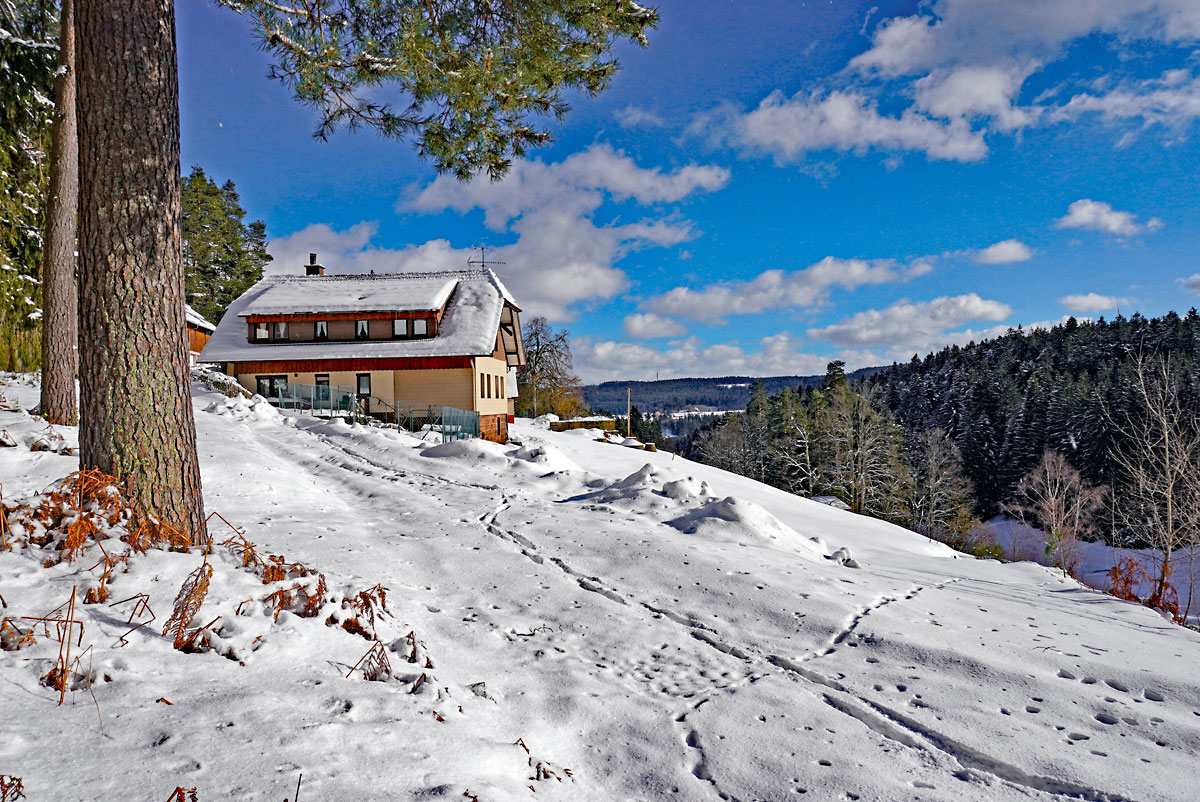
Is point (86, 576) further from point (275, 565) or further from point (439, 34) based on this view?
point (439, 34)

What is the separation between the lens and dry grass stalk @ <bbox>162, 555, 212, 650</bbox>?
3027mm

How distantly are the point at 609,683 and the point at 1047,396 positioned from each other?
68.5 metres

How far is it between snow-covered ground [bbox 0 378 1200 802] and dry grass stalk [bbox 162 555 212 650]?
6cm

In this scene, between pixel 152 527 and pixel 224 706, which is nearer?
pixel 224 706

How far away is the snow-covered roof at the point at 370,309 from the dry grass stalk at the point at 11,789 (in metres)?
23.7

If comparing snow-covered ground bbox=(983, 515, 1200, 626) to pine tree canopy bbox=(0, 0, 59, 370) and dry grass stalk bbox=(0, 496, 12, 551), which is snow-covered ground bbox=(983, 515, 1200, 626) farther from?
pine tree canopy bbox=(0, 0, 59, 370)

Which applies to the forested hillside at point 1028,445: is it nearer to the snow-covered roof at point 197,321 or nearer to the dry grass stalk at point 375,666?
the dry grass stalk at point 375,666

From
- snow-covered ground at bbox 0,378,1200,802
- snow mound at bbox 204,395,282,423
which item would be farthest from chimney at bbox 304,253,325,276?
snow-covered ground at bbox 0,378,1200,802

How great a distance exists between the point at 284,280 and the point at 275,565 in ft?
101

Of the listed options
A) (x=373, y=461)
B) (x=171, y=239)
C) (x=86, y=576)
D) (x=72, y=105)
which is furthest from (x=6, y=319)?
(x=86, y=576)

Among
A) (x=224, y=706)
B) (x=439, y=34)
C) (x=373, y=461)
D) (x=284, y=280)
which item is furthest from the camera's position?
(x=284, y=280)

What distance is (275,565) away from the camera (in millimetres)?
4051

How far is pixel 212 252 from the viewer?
41.3 meters

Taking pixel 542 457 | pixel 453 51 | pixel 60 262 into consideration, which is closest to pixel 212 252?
pixel 60 262
